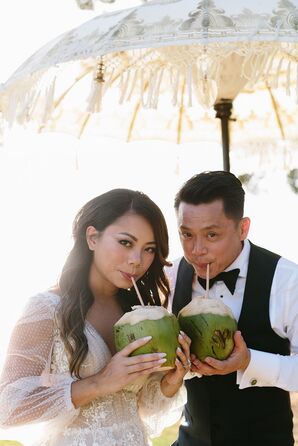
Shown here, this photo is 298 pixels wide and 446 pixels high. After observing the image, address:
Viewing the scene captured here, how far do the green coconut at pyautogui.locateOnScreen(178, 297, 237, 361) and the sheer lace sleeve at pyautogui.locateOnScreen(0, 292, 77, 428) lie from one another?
0.48 meters

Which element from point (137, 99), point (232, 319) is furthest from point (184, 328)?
point (137, 99)

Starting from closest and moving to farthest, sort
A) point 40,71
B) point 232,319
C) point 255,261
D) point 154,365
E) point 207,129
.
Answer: point 154,365
point 232,319
point 40,71
point 255,261
point 207,129

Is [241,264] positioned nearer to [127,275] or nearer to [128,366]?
[127,275]

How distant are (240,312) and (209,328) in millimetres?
599

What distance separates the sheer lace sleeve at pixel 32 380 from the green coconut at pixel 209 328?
0.48 metres

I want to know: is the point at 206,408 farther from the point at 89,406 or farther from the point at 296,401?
the point at 296,401

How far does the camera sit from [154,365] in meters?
2.52

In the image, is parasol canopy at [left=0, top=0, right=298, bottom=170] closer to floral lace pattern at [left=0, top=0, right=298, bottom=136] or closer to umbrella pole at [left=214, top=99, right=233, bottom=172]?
floral lace pattern at [left=0, top=0, right=298, bottom=136]

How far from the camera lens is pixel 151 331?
8.33 feet

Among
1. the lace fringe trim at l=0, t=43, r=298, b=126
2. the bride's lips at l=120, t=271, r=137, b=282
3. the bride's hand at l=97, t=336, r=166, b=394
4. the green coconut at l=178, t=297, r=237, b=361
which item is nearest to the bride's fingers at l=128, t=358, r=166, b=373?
the bride's hand at l=97, t=336, r=166, b=394

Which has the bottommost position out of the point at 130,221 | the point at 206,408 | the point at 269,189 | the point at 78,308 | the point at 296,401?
the point at 296,401

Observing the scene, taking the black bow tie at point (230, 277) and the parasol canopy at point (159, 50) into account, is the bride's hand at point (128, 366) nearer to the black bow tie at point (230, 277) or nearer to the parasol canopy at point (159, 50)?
the black bow tie at point (230, 277)

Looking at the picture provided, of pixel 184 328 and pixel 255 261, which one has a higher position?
pixel 255 261

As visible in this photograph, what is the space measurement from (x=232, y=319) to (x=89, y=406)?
62 centimetres
